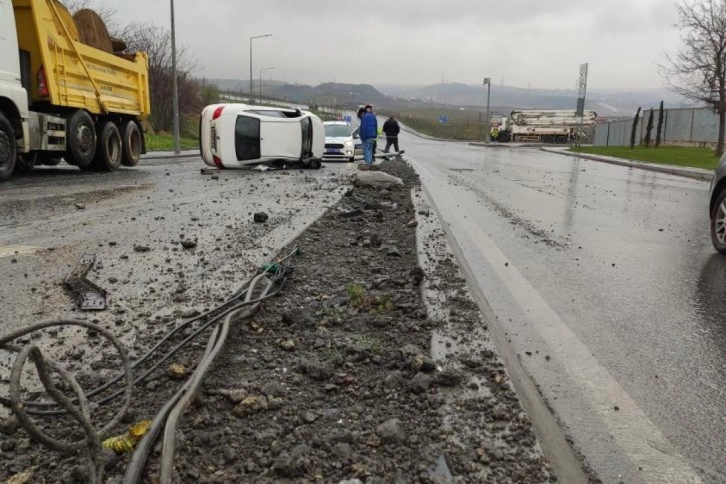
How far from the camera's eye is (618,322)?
4121mm

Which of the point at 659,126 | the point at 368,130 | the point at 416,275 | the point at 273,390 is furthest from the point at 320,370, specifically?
the point at 659,126

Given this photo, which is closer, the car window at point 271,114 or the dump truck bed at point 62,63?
the dump truck bed at point 62,63

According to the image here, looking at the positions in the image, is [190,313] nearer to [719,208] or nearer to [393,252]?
[393,252]

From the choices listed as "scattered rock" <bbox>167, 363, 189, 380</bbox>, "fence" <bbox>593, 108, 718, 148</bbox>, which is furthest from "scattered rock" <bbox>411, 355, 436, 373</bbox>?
"fence" <bbox>593, 108, 718, 148</bbox>

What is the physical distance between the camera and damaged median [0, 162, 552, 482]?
2262mm

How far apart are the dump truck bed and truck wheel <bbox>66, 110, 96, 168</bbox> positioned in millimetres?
269

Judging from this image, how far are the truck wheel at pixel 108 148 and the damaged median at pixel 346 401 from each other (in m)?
11.6

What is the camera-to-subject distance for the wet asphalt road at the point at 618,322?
2.55 m

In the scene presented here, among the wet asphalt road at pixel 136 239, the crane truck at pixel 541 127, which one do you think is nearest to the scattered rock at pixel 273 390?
the wet asphalt road at pixel 136 239

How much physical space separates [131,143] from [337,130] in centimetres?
942

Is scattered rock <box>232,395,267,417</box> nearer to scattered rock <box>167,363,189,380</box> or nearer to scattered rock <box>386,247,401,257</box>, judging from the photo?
scattered rock <box>167,363,189,380</box>

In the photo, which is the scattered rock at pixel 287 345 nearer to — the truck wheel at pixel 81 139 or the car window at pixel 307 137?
the truck wheel at pixel 81 139

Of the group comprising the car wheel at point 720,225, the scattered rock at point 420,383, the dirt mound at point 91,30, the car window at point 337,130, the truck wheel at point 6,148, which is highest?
the dirt mound at point 91,30

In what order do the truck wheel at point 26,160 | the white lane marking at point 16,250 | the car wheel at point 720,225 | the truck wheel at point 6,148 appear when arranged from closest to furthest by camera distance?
the white lane marking at point 16,250 < the car wheel at point 720,225 < the truck wheel at point 6,148 < the truck wheel at point 26,160
